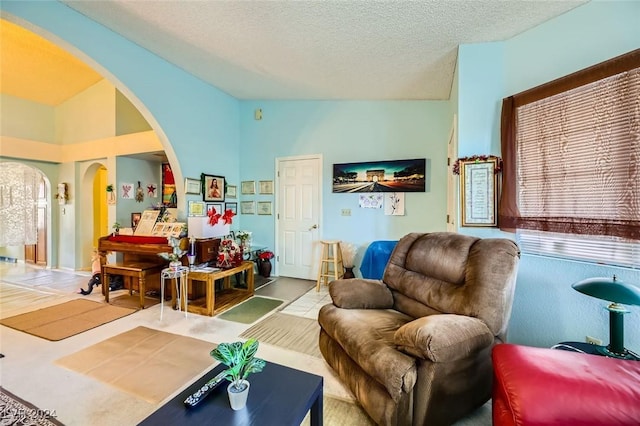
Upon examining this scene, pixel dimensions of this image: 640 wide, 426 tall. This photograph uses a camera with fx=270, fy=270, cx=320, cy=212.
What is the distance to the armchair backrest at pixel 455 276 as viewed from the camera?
156 cm

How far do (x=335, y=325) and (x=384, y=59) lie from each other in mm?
2552

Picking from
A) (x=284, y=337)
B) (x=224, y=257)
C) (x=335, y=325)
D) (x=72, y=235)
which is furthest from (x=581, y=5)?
(x=72, y=235)

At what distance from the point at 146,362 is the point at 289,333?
1.17 m

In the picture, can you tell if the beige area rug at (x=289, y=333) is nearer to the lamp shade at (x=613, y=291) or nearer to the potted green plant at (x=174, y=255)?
the potted green plant at (x=174, y=255)

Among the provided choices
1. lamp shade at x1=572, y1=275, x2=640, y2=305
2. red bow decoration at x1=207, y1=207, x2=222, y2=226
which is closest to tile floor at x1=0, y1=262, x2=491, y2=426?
lamp shade at x1=572, y1=275, x2=640, y2=305

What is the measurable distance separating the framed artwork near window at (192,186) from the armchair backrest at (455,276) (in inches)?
117

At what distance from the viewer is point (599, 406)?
3.03 ft

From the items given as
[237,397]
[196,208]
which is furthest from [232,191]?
[237,397]

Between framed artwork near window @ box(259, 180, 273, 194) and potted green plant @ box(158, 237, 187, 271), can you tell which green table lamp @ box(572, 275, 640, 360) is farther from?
framed artwork near window @ box(259, 180, 273, 194)

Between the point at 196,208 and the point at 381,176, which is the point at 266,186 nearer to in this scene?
the point at 196,208

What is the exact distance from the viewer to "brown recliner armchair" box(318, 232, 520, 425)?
1.31 metres

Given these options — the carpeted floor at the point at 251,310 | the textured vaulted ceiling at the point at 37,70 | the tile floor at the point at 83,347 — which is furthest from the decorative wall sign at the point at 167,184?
the carpeted floor at the point at 251,310

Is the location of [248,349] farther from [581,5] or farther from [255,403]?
[581,5]

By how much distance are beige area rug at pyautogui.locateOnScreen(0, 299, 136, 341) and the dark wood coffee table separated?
2360 mm
